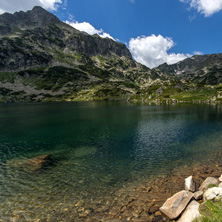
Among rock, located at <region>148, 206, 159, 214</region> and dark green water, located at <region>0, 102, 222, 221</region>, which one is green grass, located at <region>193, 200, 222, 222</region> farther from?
dark green water, located at <region>0, 102, 222, 221</region>

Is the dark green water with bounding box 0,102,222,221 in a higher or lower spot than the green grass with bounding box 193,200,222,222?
lower

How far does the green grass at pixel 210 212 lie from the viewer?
11916 mm

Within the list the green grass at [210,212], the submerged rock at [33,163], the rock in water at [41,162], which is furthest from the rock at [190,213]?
the rock in water at [41,162]

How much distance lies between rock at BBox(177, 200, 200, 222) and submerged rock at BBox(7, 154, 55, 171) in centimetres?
2333

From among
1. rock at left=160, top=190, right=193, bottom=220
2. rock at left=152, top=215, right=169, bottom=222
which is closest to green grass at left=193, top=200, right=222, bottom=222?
rock at left=160, top=190, right=193, bottom=220

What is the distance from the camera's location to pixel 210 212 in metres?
12.9

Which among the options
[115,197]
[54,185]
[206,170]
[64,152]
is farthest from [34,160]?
[206,170]

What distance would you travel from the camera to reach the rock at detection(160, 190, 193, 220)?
14.8 metres

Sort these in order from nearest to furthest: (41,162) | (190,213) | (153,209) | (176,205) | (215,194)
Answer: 1. (190,213)
2. (215,194)
3. (176,205)
4. (153,209)
5. (41,162)

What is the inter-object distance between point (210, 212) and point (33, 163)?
2881 centimetres

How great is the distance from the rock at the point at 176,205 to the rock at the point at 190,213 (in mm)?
466

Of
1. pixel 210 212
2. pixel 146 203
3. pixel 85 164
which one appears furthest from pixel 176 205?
pixel 85 164

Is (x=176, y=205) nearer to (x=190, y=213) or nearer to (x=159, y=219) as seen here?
(x=190, y=213)

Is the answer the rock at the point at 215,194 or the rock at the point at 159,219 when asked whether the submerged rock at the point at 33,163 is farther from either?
the rock at the point at 215,194
